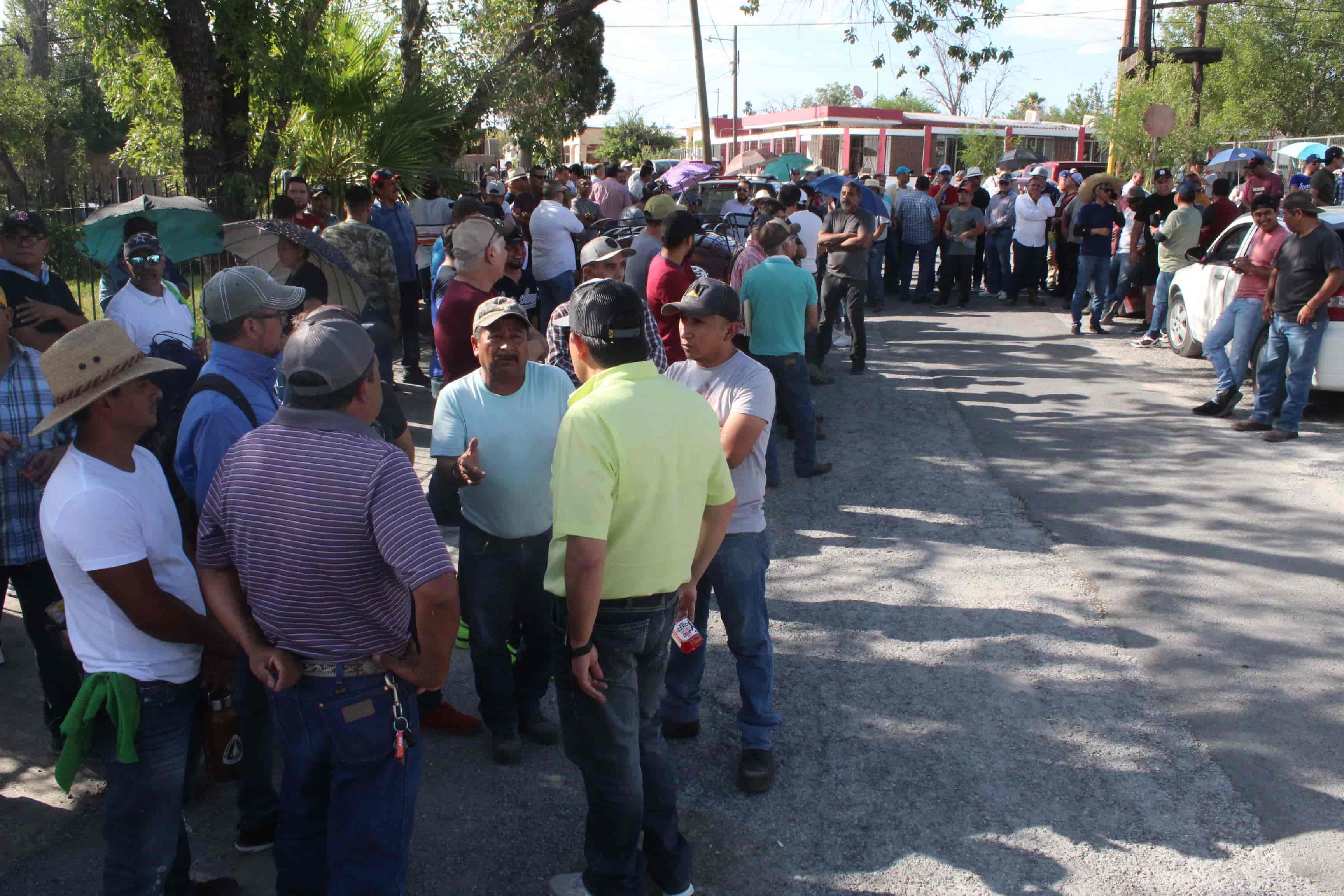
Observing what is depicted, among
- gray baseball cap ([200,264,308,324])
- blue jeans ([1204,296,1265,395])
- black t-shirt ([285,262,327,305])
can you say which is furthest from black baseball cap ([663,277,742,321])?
blue jeans ([1204,296,1265,395])

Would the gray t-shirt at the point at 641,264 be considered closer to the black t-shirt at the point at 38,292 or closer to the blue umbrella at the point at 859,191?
the black t-shirt at the point at 38,292

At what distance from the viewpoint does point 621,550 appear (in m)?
2.73

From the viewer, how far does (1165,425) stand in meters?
8.60

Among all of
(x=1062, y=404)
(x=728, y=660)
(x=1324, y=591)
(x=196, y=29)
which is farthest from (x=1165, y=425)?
(x=196, y=29)

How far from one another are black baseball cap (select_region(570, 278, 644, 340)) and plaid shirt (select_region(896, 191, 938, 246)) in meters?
13.4

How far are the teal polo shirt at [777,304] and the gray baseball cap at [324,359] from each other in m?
4.76

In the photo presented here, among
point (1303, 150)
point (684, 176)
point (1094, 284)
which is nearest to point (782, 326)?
point (1094, 284)

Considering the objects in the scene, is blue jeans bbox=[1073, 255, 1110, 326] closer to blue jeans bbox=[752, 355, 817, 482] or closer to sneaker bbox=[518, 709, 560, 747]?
blue jeans bbox=[752, 355, 817, 482]

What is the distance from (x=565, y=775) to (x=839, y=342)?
372 inches

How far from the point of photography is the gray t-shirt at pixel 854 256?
34.2 ft

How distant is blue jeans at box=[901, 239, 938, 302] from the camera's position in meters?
15.7

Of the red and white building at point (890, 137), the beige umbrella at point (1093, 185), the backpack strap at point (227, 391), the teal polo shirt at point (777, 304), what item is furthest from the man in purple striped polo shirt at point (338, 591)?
the red and white building at point (890, 137)

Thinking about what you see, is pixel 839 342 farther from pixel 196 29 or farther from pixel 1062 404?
pixel 196 29

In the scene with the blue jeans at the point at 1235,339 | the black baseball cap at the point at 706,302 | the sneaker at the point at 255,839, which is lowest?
the sneaker at the point at 255,839
